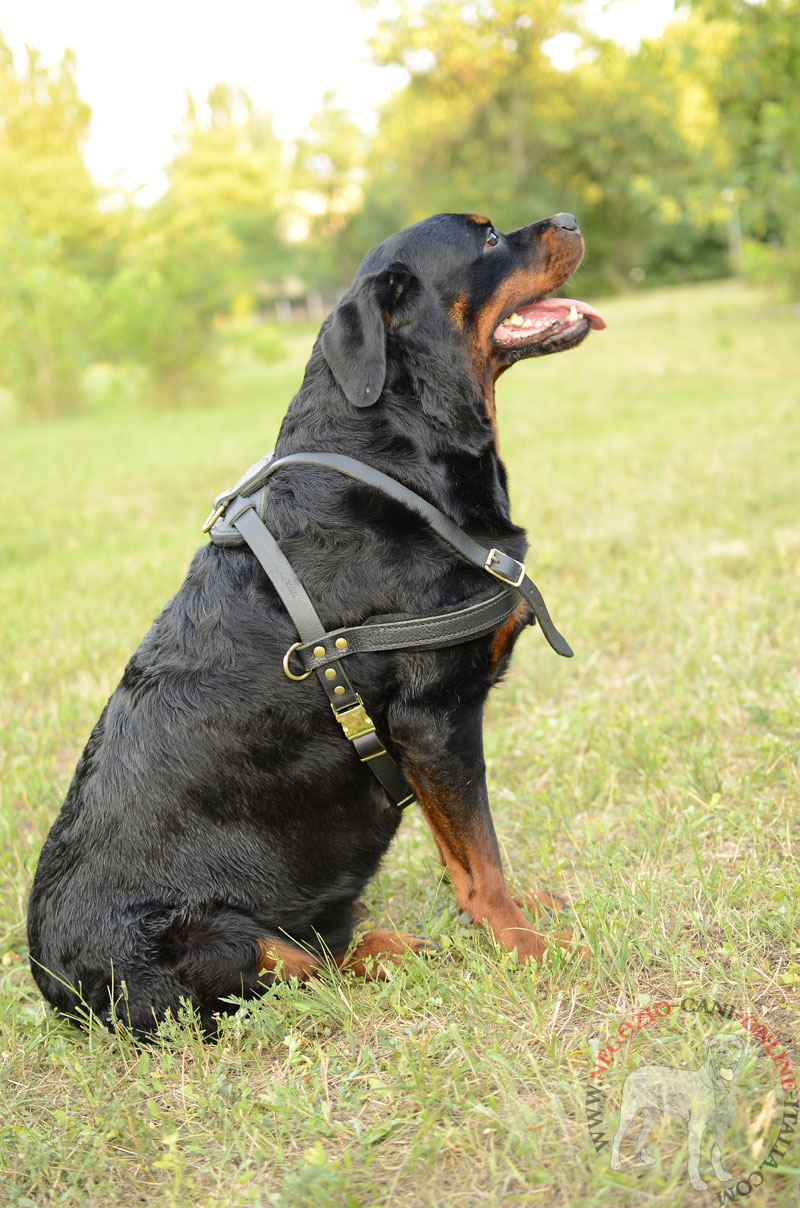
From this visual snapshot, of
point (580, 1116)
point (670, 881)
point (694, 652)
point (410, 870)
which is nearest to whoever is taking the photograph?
point (580, 1116)

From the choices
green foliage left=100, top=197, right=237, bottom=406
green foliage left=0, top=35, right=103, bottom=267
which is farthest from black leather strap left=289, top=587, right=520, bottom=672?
green foliage left=0, top=35, right=103, bottom=267

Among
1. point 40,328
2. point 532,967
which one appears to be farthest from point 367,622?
point 40,328

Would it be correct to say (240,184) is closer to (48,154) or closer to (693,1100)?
(48,154)

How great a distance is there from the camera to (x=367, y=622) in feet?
7.77

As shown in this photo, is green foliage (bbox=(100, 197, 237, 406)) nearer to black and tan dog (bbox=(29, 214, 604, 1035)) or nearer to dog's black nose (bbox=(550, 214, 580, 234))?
dog's black nose (bbox=(550, 214, 580, 234))

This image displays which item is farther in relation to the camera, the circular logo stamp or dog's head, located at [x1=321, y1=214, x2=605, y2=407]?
dog's head, located at [x1=321, y1=214, x2=605, y2=407]

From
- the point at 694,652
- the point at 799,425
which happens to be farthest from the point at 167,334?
the point at 694,652

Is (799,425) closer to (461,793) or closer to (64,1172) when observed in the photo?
(461,793)

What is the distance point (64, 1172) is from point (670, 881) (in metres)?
1.66

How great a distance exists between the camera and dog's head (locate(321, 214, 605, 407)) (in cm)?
251

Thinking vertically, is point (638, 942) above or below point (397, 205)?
below

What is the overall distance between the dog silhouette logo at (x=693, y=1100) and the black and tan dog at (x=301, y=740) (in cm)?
62

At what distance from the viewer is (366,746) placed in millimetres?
2375

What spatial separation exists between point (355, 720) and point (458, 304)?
128 cm
